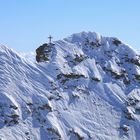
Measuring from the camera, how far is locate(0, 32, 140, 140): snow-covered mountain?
78.4 m

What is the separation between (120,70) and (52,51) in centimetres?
1392

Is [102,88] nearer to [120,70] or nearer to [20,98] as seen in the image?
[120,70]

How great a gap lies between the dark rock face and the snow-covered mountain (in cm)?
72

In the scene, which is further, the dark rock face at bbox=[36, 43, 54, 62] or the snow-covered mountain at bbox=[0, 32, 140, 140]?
the dark rock face at bbox=[36, 43, 54, 62]

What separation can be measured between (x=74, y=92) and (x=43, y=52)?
36.5 feet

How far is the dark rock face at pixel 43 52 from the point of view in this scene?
299 feet

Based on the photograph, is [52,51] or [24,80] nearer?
[24,80]

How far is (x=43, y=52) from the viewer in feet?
302

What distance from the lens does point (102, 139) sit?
79938mm

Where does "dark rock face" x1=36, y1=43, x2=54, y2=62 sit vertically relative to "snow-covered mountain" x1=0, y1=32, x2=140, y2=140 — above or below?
above

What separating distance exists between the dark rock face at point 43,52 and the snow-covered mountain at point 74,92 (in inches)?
28.4

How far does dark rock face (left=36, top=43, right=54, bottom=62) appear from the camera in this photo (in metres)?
91.1

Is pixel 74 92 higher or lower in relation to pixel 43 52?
lower

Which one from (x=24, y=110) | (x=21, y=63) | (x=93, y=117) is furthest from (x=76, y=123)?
(x=21, y=63)
